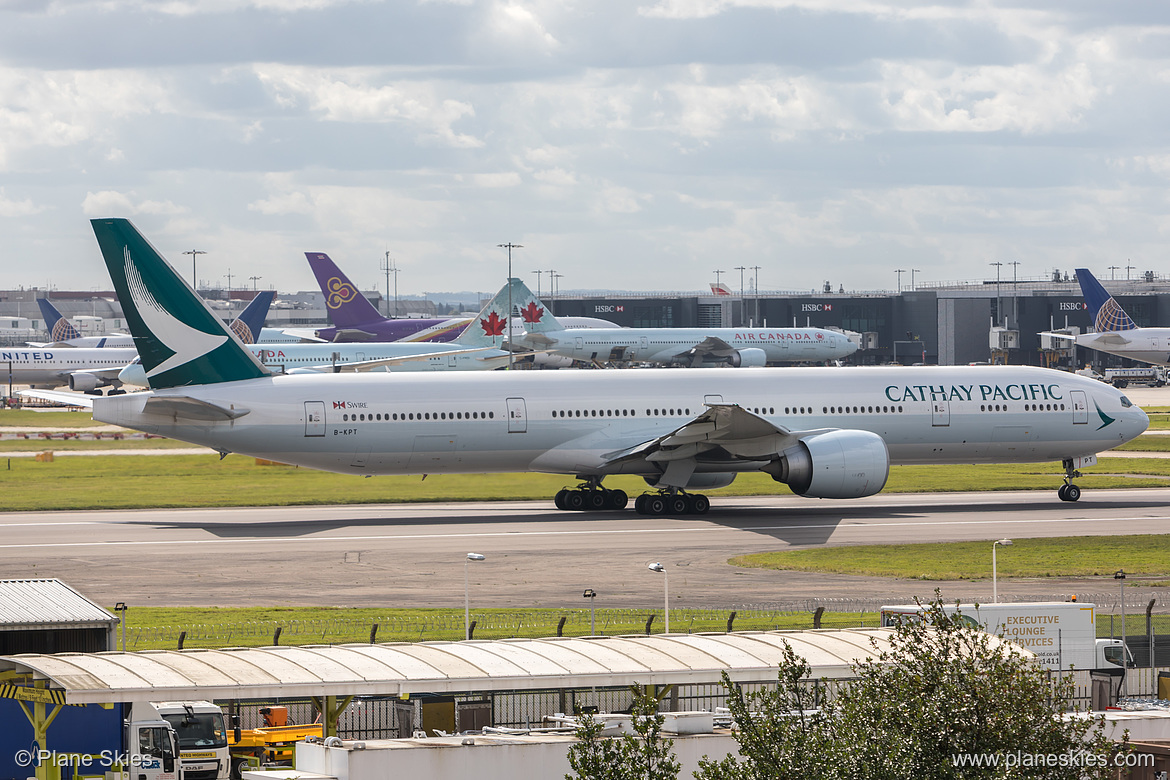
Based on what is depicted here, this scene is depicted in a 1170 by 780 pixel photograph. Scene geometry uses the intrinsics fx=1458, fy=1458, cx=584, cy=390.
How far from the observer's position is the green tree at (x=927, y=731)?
12781 mm

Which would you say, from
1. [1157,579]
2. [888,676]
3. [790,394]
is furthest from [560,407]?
[888,676]

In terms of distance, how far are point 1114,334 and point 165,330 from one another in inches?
4127

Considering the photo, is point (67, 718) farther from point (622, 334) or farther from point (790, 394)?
point (622, 334)

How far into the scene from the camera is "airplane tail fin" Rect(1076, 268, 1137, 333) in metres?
130

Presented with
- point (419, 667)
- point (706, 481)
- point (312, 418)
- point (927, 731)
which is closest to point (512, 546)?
point (312, 418)

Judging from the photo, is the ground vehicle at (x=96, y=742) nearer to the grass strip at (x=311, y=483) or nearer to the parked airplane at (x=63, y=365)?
the grass strip at (x=311, y=483)

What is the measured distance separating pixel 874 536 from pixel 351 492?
68.7ft

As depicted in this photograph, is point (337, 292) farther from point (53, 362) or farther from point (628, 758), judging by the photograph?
point (628, 758)

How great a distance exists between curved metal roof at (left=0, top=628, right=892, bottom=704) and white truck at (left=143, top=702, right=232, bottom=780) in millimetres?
2680

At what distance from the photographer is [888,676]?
13984 millimetres

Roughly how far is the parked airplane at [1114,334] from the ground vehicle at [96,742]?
12156cm

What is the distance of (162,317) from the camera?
43.5 m

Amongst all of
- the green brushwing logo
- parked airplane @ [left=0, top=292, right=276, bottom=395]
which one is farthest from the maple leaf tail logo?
the green brushwing logo

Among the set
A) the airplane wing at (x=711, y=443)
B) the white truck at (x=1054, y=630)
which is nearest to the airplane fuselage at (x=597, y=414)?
the airplane wing at (x=711, y=443)
